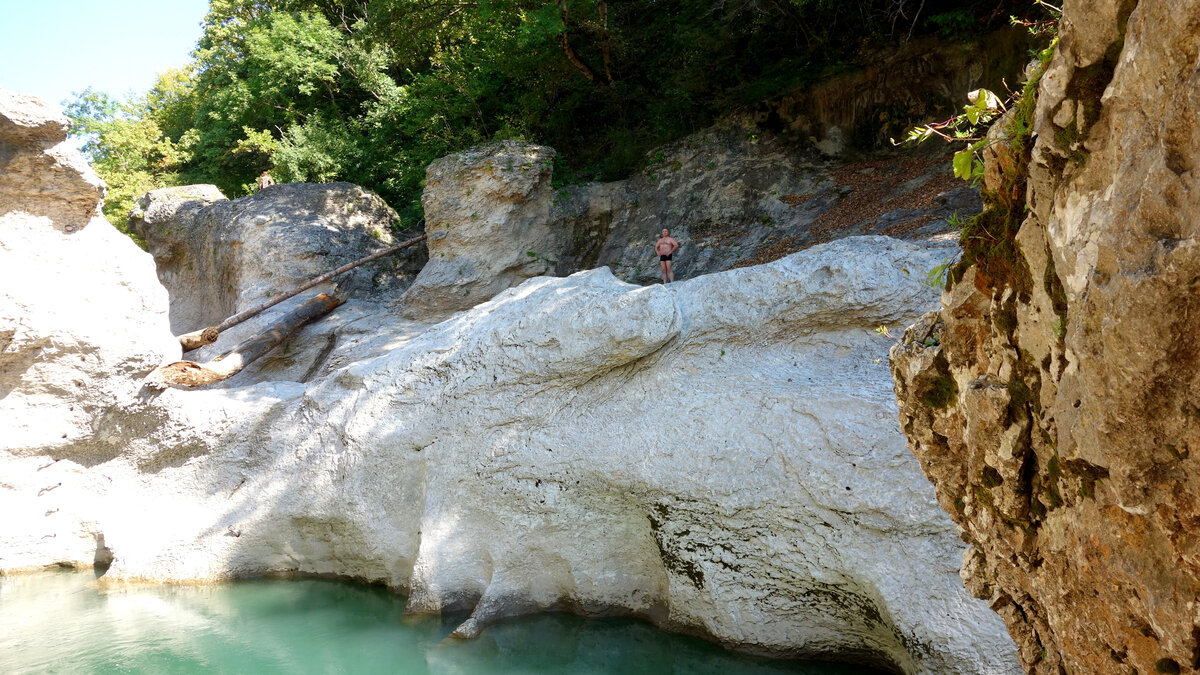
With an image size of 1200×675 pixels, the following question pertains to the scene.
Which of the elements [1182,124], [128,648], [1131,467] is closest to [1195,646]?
[1131,467]

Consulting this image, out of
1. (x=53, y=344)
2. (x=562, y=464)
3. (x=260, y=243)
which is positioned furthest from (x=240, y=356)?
(x=562, y=464)

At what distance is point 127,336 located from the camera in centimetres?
1023

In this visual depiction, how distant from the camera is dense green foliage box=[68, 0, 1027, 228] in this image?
Result: 1527cm

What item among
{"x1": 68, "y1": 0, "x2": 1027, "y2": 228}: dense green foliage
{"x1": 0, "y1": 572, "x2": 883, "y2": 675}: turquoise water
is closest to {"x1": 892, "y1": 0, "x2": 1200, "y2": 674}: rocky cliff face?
{"x1": 0, "y1": 572, "x2": 883, "y2": 675}: turquoise water

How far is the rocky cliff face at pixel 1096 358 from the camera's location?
204 centimetres

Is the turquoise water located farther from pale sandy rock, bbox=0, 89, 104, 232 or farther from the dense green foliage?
the dense green foliage

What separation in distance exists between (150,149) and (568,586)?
2367 centimetres

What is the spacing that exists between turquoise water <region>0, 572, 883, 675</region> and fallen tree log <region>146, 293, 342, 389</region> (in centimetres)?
312

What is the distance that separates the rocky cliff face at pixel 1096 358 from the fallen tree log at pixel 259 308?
13.7m

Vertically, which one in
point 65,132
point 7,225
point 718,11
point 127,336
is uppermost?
point 718,11

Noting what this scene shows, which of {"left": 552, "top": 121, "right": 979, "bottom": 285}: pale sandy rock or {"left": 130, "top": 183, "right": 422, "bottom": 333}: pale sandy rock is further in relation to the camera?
{"left": 130, "top": 183, "right": 422, "bottom": 333}: pale sandy rock

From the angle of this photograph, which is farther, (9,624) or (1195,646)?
(9,624)

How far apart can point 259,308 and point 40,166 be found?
526cm

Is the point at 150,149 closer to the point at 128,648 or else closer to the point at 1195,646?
the point at 128,648
